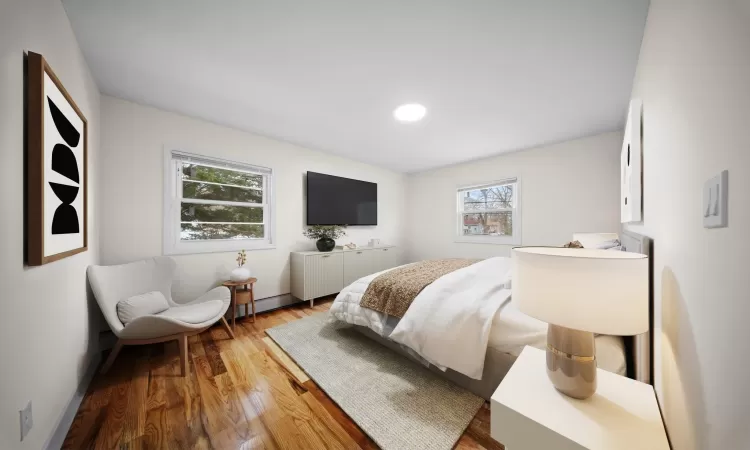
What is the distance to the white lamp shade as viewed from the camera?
709mm

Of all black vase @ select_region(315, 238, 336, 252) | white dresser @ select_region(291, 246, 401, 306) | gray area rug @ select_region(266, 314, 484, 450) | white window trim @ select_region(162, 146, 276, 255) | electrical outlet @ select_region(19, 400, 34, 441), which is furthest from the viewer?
black vase @ select_region(315, 238, 336, 252)

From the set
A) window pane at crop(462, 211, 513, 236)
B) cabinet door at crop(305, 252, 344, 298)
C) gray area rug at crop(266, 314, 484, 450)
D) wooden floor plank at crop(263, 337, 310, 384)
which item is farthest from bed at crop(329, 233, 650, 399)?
window pane at crop(462, 211, 513, 236)

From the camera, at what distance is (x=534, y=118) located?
2582 mm

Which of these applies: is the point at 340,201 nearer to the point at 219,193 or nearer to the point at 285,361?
the point at 219,193

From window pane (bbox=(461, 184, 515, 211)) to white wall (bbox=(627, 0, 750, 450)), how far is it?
2.98 m

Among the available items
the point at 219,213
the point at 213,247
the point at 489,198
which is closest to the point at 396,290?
the point at 213,247

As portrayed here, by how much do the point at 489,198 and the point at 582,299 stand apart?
12.0ft

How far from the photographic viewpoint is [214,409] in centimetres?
149

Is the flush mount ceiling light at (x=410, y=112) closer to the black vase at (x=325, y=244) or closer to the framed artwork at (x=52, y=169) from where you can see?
the black vase at (x=325, y=244)

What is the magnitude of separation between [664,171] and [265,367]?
2.58 meters

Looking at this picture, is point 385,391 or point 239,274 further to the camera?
point 239,274

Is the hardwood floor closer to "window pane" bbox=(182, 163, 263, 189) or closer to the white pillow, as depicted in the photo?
the white pillow

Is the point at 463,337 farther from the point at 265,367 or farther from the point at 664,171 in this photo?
the point at 265,367

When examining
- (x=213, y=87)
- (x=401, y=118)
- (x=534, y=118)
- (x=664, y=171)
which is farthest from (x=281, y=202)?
(x=664, y=171)
